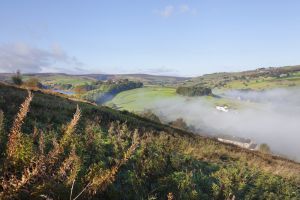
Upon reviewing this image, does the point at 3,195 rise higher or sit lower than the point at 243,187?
higher

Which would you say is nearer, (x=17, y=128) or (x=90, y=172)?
(x=17, y=128)

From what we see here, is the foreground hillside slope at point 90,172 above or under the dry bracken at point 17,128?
under

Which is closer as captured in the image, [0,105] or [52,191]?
[52,191]

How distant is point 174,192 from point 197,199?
1.62 ft

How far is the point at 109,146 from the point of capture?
1083cm

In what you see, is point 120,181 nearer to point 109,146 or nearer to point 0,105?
point 109,146

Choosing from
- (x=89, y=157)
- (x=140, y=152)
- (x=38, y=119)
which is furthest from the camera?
(x=38, y=119)

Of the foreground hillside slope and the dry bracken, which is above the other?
the dry bracken

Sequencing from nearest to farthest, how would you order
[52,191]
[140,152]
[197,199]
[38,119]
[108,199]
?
[52,191] → [108,199] → [197,199] → [140,152] → [38,119]

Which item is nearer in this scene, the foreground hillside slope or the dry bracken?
the dry bracken

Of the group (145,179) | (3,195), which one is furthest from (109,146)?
(3,195)

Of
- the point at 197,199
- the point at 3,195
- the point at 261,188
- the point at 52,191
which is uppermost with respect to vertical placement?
Result: the point at 3,195

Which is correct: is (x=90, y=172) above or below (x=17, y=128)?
below

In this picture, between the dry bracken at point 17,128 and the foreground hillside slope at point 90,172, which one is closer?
the dry bracken at point 17,128
